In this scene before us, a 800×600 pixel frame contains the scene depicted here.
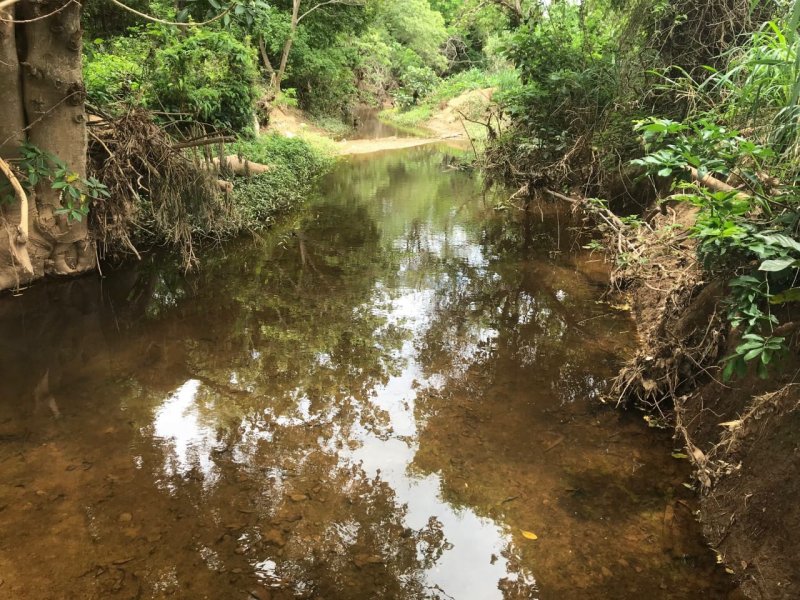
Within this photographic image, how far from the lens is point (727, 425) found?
324 cm

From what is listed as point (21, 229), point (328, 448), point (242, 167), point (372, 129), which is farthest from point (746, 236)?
point (372, 129)

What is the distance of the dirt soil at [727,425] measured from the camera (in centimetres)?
273

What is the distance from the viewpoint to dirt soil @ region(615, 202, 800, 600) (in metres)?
2.73

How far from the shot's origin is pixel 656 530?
3.20 m

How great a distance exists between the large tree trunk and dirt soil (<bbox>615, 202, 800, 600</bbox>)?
5977 mm

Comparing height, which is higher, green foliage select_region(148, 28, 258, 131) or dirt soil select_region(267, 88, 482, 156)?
green foliage select_region(148, 28, 258, 131)

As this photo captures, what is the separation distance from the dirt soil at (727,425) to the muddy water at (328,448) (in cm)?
20

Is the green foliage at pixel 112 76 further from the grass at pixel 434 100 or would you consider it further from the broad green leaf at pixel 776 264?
the grass at pixel 434 100

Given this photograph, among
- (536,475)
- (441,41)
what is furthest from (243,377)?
(441,41)

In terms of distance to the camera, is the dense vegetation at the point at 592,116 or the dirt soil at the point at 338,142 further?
the dirt soil at the point at 338,142

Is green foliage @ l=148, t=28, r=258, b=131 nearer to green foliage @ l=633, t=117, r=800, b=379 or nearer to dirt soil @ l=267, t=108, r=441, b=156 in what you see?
dirt soil @ l=267, t=108, r=441, b=156

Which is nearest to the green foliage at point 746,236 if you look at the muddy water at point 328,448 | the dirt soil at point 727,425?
the dirt soil at point 727,425

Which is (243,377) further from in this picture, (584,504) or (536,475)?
(584,504)

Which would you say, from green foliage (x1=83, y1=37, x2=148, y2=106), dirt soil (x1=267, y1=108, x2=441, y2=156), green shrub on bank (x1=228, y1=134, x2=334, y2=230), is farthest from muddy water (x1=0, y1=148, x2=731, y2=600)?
dirt soil (x1=267, y1=108, x2=441, y2=156)
